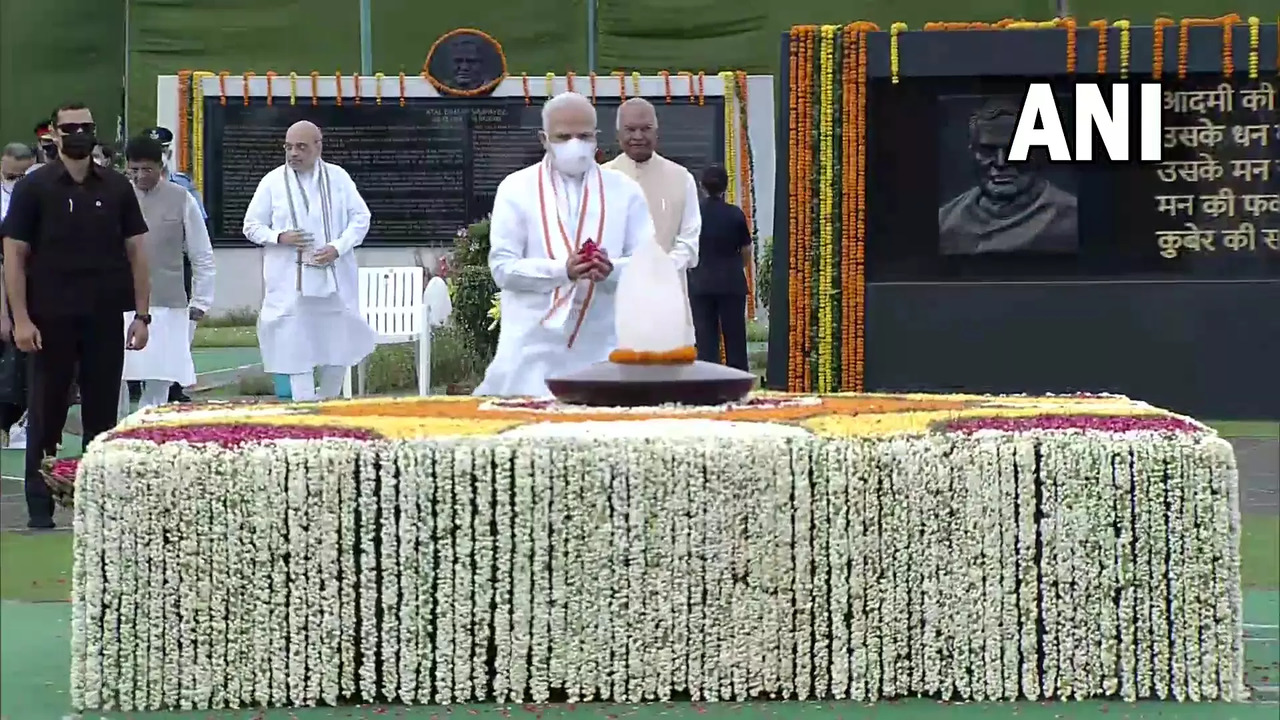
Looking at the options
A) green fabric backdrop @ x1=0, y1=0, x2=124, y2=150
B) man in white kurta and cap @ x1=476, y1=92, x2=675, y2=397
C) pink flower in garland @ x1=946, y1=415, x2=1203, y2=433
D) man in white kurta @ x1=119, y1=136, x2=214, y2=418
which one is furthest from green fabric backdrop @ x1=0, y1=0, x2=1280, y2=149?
pink flower in garland @ x1=946, y1=415, x2=1203, y2=433

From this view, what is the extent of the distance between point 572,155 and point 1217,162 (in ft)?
19.0

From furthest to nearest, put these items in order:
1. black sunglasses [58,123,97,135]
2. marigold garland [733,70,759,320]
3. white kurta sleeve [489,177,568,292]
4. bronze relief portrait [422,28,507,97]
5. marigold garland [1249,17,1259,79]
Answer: marigold garland [733,70,759,320]
bronze relief portrait [422,28,507,97]
marigold garland [1249,17,1259,79]
black sunglasses [58,123,97,135]
white kurta sleeve [489,177,568,292]

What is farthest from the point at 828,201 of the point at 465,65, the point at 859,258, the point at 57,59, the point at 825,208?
the point at 57,59

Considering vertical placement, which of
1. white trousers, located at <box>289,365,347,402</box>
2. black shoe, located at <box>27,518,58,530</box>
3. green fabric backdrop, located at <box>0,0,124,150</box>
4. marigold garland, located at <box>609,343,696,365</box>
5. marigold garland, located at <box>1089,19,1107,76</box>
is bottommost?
black shoe, located at <box>27,518,58,530</box>

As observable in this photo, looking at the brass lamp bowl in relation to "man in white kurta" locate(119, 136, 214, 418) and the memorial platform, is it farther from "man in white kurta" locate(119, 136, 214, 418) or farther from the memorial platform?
"man in white kurta" locate(119, 136, 214, 418)

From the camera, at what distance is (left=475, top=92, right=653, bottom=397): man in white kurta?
7.50 meters

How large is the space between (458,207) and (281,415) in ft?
44.2

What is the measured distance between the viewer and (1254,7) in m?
20.5

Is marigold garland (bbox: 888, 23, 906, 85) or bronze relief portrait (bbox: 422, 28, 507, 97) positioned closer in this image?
marigold garland (bbox: 888, 23, 906, 85)

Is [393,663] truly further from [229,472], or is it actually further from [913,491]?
[913,491]

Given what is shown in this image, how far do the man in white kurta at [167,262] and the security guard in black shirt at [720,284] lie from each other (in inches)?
122

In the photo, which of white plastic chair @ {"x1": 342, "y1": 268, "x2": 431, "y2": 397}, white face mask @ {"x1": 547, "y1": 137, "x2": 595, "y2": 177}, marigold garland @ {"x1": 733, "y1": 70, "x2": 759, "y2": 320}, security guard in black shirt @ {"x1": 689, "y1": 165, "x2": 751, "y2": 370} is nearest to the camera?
white face mask @ {"x1": 547, "y1": 137, "x2": 595, "y2": 177}

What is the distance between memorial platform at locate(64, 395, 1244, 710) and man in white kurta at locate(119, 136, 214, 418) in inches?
242

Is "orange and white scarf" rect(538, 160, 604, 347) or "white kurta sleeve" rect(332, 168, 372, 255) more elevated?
"white kurta sleeve" rect(332, 168, 372, 255)
